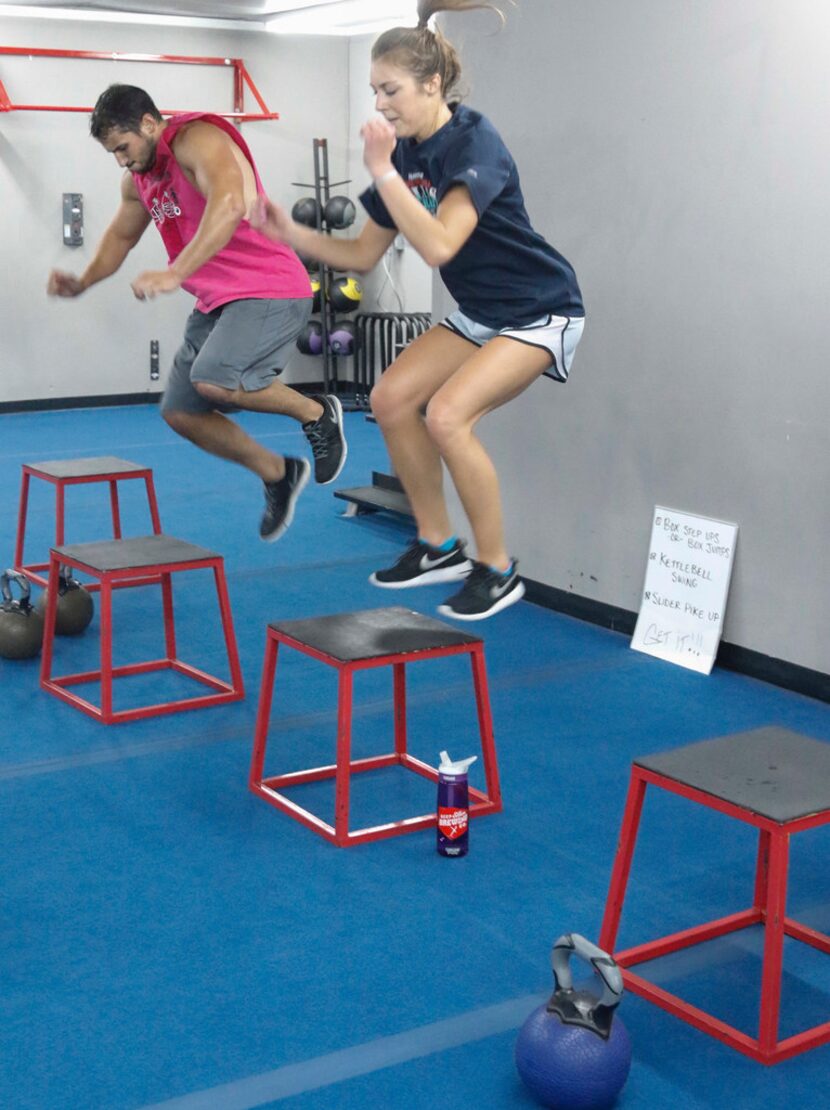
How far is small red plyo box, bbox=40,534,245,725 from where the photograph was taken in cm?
422

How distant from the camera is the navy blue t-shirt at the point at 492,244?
2996 mm

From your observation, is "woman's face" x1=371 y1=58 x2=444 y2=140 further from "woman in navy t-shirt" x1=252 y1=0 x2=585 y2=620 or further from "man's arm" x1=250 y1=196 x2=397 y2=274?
"man's arm" x1=250 y1=196 x2=397 y2=274

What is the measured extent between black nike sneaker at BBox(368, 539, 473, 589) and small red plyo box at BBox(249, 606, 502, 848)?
0.22 m

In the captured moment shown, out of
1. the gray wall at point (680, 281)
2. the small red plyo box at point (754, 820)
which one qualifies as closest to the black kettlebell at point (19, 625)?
the gray wall at point (680, 281)

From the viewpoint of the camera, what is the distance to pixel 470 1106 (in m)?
2.34

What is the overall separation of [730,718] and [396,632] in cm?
137

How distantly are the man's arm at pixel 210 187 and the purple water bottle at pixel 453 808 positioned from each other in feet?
4.63

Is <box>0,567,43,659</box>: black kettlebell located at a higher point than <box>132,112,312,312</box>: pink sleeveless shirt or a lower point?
lower

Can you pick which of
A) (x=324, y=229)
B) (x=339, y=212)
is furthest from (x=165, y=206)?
(x=324, y=229)

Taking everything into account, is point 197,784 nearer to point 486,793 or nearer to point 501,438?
point 486,793

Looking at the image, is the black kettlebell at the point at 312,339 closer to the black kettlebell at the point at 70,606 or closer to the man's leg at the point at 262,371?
the black kettlebell at the point at 70,606

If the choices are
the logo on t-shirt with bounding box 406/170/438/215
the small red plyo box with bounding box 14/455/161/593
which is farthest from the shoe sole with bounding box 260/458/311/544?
the small red plyo box with bounding box 14/455/161/593

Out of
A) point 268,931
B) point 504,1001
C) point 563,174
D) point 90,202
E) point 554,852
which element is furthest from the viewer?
point 90,202

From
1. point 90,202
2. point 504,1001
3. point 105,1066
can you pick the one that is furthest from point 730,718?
point 90,202
